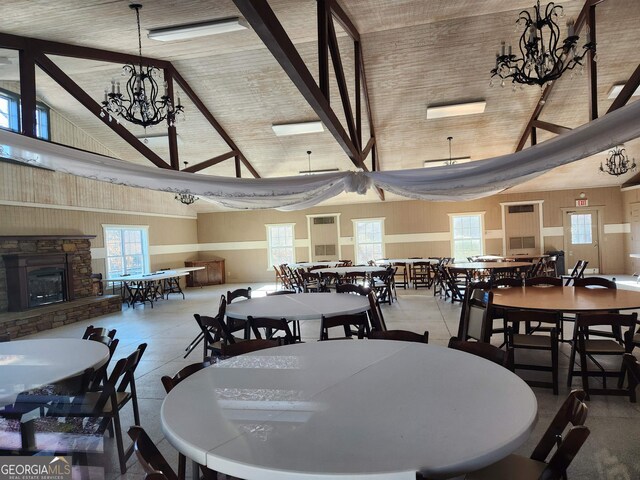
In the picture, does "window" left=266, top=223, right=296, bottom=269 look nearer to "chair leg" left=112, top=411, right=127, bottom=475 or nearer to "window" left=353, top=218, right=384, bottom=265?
"window" left=353, top=218, right=384, bottom=265

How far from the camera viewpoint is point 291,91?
6633 millimetres

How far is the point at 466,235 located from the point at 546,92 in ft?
18.1

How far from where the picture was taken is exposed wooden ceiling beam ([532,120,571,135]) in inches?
252

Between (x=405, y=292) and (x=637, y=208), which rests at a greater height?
(x=637, y=208)

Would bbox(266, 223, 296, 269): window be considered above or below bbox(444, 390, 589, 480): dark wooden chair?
above

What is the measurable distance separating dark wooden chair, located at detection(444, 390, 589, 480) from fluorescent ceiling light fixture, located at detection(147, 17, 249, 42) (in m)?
4.75

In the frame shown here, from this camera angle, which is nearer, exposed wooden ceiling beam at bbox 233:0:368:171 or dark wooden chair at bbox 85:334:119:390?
dark wooden chair at bbox 85:334:119:390

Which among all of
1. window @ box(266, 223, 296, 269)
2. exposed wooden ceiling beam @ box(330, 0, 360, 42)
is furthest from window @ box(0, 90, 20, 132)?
window @ box(266, 223, 296, 269)

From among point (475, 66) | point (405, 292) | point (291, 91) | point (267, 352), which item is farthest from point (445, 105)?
point (267, 352)

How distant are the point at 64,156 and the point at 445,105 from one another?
6.21 metres

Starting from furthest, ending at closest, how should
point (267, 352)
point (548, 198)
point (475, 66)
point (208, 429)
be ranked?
point (548, 198)
point (475, 66)
point (267, 352)
point (208, 429)

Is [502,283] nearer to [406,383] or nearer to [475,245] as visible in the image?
[406,383]

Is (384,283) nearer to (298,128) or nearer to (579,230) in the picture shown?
(298,128)

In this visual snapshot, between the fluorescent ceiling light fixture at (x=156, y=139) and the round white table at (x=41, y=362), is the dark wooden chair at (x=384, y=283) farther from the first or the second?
the fluorescent ceiling light fixture at (x=156, y=139)
